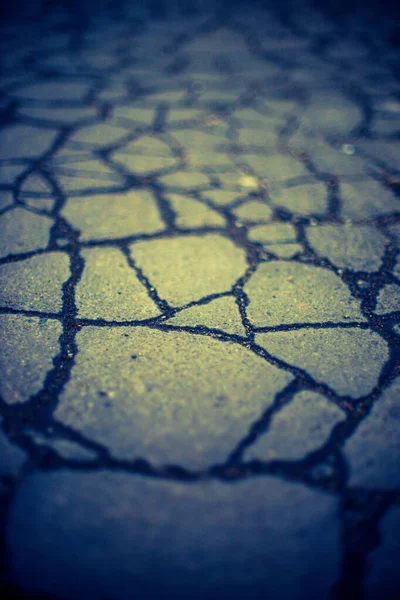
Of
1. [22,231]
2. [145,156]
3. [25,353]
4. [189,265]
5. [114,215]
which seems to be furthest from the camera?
[145,156]

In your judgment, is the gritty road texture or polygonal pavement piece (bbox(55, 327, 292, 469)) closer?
the gritty road texture

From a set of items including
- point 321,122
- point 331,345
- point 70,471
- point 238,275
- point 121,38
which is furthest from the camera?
point 121,38

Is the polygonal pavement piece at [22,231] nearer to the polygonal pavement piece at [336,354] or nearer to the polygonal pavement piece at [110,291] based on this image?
the polygonal pavement piece at [110,291]

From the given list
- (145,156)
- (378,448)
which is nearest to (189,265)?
(378,448)

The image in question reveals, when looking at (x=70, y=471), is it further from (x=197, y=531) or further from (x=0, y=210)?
(x=0, y=210)

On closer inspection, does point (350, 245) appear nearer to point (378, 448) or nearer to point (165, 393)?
point (378, 448)

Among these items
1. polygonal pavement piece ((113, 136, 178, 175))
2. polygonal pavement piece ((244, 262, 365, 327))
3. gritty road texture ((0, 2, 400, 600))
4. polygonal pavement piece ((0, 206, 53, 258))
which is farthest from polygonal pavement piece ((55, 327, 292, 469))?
polygonal pavement piece ((113, 136, 178, 175))

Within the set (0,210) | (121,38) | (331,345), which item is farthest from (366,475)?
(121,38)

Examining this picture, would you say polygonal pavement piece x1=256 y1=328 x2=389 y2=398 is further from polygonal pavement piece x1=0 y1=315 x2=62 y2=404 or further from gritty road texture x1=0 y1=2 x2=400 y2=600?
polygonal pavement piece x1=0 y1=315 x2=62 y2=404
